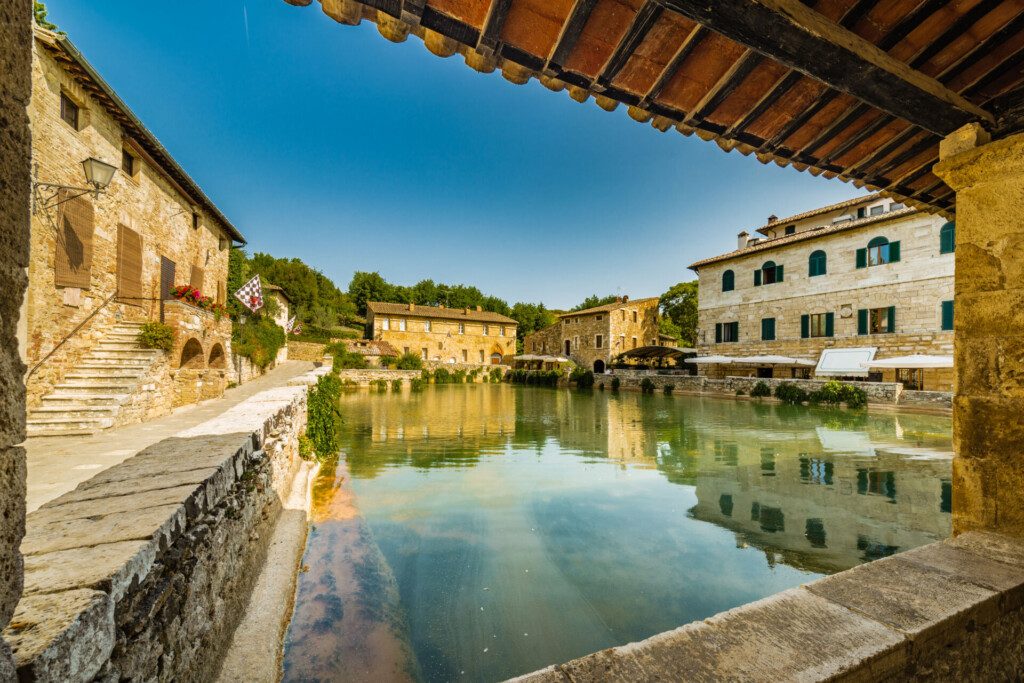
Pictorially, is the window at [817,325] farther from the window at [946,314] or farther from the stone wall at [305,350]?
the stone wall at [305,350]

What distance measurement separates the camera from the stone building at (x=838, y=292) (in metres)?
17.0

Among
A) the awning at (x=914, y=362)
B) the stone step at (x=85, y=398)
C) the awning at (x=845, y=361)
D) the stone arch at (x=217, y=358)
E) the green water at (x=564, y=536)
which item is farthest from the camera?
the awning at (x=845, y=361)

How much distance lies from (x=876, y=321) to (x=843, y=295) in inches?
70.1

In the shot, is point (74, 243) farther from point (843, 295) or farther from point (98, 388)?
point (843, 295)

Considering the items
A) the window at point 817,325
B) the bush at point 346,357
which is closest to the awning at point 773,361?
the window at point 817,325

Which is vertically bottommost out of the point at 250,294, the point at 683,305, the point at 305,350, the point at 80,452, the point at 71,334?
the point at 80,452

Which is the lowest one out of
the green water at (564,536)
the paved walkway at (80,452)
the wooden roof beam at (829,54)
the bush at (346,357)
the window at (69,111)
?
the green water at (564,536)

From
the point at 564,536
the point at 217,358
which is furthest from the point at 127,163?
the point at 564,536

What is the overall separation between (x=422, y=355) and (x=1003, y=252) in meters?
36.8

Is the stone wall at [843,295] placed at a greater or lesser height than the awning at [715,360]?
greater

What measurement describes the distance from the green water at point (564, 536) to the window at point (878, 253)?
1152 cm

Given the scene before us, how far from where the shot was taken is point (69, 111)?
7625 millimetres

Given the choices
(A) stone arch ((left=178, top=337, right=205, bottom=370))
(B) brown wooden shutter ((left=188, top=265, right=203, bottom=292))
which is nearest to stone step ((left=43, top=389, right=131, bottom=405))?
(A) stone arch ((left=178, top=337, right=205, bottom=370))

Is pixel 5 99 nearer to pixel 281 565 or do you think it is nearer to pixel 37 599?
pixel 37 599
